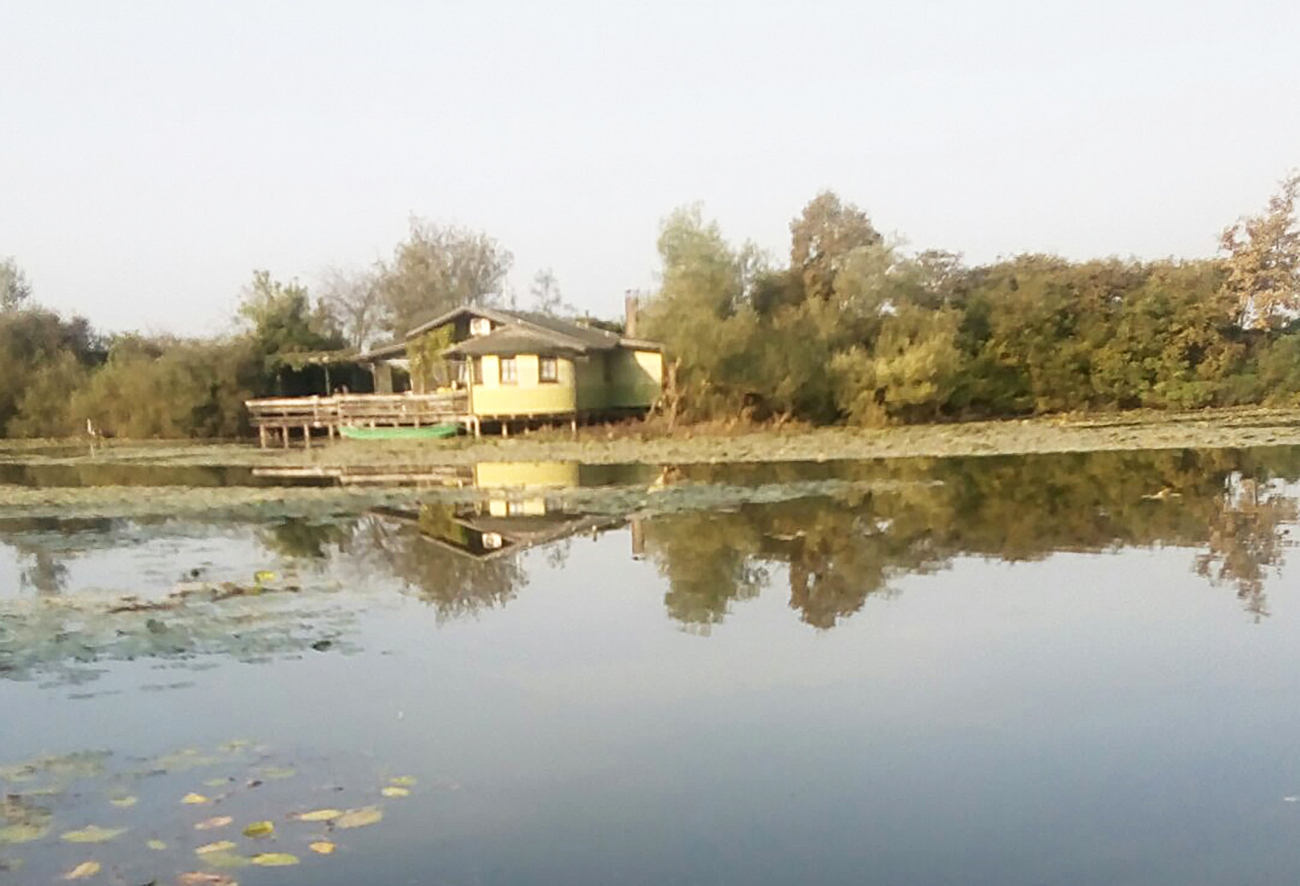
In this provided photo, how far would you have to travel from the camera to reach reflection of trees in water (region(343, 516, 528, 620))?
1065 centimetres

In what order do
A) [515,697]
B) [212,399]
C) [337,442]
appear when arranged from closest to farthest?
1. [515,697]
2. [337,442]
3. [212,399]

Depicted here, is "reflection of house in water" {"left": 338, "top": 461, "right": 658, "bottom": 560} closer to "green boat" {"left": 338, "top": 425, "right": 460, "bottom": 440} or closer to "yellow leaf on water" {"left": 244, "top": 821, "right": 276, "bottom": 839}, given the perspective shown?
"yellow leaf on water" {"left": 244, "top": 821, "right": 276, "bottom": 839}

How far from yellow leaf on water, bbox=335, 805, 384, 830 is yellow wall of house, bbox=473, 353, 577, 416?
2902 cm

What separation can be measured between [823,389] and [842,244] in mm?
10545

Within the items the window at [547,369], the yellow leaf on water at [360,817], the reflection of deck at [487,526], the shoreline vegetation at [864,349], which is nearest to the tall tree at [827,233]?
the shoreline vegetation at [864,349]

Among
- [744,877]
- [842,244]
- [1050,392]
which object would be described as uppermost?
[842,244]

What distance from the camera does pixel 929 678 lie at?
24.4 ft

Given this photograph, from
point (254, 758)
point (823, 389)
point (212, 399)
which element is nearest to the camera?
point (254, 758)

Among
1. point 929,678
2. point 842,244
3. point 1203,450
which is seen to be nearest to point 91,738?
point 929,678

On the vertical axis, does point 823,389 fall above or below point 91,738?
above

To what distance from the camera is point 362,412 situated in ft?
120

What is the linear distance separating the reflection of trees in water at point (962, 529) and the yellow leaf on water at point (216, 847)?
16.1 feet

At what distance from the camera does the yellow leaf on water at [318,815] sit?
5.36 meters

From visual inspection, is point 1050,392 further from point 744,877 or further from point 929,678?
point 744,877
